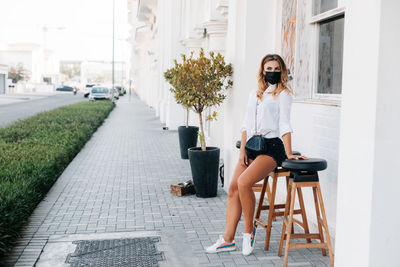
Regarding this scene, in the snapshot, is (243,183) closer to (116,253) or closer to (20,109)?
(116,253)

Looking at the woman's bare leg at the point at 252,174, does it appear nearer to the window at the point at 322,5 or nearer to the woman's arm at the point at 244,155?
the woman's arm at the point at 244,155

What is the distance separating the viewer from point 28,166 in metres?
8.01

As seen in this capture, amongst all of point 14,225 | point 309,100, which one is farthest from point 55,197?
point 309,100

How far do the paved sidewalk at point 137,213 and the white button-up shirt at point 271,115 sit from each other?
1265 millimetres

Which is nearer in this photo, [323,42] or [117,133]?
[323,42]

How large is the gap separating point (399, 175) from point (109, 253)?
9.69ft

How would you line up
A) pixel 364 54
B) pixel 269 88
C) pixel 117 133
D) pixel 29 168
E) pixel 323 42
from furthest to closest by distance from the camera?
pixel 117 133 → pixel 29 168 → pixel 323 42 → pixel 269 88 → pixel 364 54

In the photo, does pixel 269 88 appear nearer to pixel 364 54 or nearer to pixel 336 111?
pixel 336 111

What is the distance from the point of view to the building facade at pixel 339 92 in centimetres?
316

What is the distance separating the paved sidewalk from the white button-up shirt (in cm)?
127

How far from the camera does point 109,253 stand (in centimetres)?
495

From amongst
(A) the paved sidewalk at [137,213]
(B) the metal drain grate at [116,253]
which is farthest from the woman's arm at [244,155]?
(B) the metal drain grate at [116,253]

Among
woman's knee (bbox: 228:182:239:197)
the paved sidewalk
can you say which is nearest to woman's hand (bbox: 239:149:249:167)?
woman's knee (bbox: 228:182:239:197)

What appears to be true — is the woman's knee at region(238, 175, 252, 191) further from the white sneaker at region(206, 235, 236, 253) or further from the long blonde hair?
the long blonde hair
